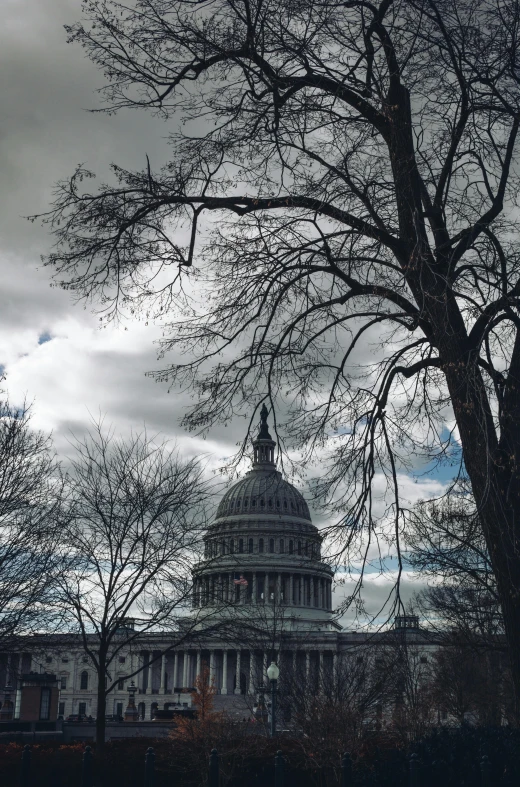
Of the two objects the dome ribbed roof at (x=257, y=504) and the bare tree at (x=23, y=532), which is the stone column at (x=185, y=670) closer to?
the dome ribbed roof at (x=257, y=504)

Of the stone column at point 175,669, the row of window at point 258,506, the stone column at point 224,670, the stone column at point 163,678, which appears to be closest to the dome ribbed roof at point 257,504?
the row of window at point 258,506

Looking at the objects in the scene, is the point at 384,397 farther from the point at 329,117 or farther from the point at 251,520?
the point at 251,520

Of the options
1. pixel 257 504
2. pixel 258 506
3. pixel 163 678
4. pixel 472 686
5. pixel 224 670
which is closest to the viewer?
pixel 472 686

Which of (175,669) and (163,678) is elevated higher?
(175,669)

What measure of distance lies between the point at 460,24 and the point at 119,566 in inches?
829

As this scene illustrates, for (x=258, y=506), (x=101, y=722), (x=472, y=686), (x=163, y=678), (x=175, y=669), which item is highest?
(x=258, y=506)

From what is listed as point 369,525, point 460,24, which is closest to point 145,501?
point 369,525

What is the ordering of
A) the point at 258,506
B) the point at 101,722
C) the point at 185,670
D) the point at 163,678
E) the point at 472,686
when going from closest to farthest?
the point at 101,722 → the point at 472,686 → the point at 185,670 → the point at 163,678 → the point at 258,506

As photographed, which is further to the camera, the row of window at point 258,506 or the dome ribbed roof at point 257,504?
the dome ribbed roof at point 257,504

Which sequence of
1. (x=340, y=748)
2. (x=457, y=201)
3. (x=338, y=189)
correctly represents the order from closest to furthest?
1. (x=338, y=189)
2. (x=457, y=201)
3. (x=340, y=748)

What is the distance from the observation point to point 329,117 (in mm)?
9109

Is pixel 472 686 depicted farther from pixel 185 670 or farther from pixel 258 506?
pixel 185 670

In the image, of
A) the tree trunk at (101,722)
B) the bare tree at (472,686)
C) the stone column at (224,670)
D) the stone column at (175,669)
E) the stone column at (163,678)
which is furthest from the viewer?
the stone column at (175,669)

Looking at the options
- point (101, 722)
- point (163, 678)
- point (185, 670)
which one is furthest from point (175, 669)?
point (101, 722)
